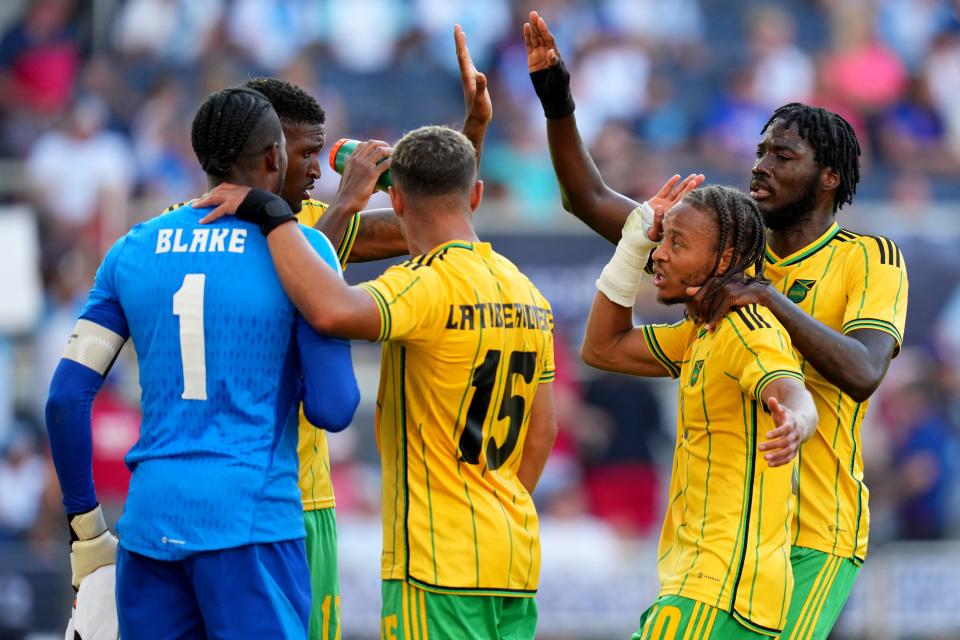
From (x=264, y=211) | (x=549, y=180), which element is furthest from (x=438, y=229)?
(x=549, y=180)

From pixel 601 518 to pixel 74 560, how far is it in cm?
760

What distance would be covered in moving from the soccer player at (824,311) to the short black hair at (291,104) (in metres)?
1.64

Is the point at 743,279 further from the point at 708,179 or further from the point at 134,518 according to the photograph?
the point at 708,179

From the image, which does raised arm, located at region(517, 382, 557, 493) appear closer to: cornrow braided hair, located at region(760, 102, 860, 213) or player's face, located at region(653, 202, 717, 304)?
player's face, located at region(653, 202, 717, 304)

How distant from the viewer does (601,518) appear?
11.9 m

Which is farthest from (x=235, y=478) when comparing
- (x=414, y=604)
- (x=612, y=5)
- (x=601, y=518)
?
(x=612, y=5)

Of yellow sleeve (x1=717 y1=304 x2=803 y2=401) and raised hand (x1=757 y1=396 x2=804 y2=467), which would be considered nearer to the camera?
raised hand (x1=757 y1=396 x2=804 y2=467)

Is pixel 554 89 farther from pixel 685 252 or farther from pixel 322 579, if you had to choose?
pixel 322 579

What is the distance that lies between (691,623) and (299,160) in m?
2.20

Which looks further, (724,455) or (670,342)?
(670,342)

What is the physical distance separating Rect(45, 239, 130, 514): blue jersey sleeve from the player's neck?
951 millimetres

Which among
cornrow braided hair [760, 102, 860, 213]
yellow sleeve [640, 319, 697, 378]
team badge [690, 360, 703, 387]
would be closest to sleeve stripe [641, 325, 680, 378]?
yellow sleeve [640, 319, 697, 378]

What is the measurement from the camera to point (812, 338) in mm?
4629

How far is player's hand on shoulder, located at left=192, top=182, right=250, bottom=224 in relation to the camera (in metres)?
4.31
